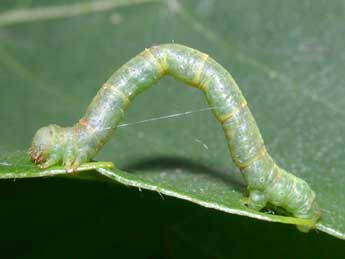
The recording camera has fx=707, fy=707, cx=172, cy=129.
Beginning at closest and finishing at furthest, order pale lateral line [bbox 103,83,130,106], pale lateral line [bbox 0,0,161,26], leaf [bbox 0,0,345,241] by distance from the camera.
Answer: pale lateral line [bbox 103,83,130,106] → leaf [bbox 0,0,345,241] → pale lateral line [bbox 0,0,161,26]

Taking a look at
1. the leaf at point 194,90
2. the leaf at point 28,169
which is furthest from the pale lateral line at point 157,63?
the leaf at point 28,169

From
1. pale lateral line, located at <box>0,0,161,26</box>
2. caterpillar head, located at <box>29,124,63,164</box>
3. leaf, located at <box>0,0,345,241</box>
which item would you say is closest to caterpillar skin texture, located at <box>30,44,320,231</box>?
caterpillar head, located at <box>29,124,63,164</box>

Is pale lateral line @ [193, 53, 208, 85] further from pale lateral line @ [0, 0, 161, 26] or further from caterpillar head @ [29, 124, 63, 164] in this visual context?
pale lateral line @ [0, 0, 161, 26]

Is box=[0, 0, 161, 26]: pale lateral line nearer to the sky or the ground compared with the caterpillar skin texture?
nearer to the sky

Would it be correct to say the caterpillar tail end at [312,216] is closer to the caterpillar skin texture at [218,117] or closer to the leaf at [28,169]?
the caterpillar skin texture at [218,117]

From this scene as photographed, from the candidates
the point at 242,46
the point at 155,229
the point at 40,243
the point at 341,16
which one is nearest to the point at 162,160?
the point at 155,229
